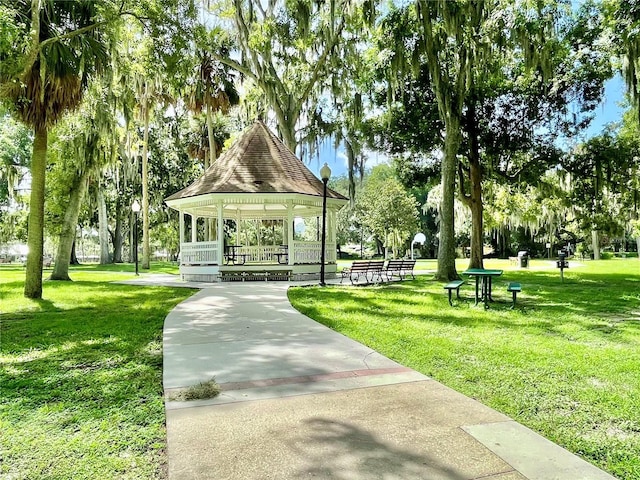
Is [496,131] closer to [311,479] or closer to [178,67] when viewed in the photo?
[178,67]

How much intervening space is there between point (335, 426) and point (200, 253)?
1419 cm

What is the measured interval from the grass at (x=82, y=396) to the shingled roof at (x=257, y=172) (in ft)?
27.1

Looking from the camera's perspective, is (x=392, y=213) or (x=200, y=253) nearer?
(x=200, y=253)

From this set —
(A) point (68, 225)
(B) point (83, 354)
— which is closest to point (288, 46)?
(A) point (68, 225)

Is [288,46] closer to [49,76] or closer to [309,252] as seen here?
[309,252]

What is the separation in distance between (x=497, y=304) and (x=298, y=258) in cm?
848

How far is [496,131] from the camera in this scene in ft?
60.5

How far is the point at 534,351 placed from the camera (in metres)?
5.48

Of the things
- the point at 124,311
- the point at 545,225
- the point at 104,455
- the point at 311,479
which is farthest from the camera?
the point at 545,225

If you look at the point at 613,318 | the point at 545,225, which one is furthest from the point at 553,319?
the point at 545,225

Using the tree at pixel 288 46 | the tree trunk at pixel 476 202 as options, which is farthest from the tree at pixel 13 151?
the tree trunk at pixel 476 202

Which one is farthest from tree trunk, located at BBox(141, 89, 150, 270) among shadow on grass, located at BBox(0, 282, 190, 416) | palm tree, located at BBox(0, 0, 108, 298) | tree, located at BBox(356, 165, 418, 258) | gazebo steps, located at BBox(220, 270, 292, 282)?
tree, located at BBox(356, 165, 418, 258)

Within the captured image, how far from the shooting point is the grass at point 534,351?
3.26 meters

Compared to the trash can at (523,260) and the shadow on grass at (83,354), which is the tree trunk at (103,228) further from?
the trash can at (523,260)
